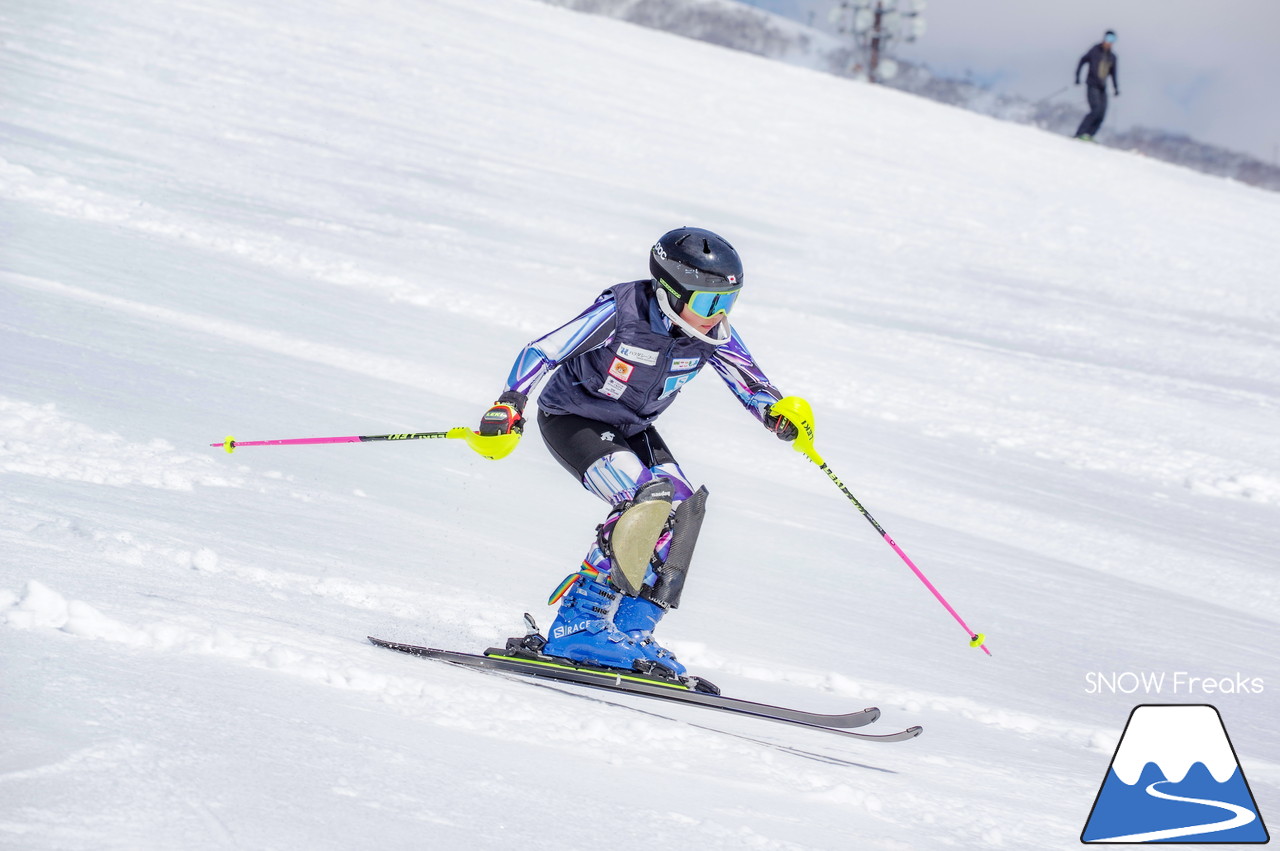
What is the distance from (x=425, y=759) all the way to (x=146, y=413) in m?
3.49

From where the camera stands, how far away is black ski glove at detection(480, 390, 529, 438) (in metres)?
3.79

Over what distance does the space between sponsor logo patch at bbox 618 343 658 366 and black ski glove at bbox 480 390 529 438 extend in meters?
0.43

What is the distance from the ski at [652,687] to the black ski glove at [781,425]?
3.51ft

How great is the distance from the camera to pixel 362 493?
5473 mm

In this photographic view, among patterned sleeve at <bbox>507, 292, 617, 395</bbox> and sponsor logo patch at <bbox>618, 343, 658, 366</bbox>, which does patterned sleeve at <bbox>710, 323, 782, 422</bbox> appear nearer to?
sponsor logo patch at <bbox>618, 343, 658, 366</bbox>

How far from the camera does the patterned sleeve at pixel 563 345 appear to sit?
3.95 metres

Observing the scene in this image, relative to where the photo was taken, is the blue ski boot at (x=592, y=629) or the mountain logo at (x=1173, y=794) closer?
the mountain logo at (x=1173, y=794)

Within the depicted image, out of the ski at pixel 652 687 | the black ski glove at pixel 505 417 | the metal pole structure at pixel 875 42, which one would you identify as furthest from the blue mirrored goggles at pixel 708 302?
the metal pole structure at pixel 875 42

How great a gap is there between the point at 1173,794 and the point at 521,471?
3.89m

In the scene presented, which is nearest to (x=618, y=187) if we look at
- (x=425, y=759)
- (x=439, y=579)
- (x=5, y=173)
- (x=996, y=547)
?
(x=5, y=173)

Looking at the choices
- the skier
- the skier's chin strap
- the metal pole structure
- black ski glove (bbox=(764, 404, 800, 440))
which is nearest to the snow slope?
the skier

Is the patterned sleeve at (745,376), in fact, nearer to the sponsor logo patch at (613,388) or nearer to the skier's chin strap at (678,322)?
the skier's chin strap at (678,322)

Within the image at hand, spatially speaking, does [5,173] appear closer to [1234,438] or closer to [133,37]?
[133,37]

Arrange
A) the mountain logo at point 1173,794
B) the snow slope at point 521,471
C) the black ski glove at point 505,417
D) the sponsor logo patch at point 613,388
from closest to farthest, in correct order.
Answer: the snow slope at point 521,471 < the mountain logo at point 1173,794 < the black ski glove at point 505,417 < the sponsor logo patch at point 613,388
